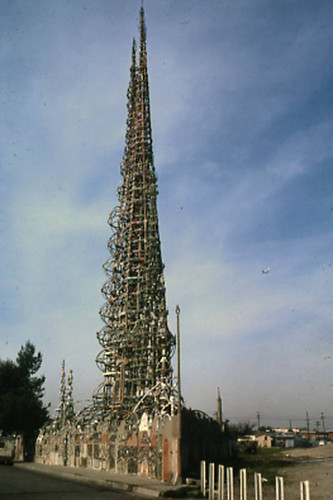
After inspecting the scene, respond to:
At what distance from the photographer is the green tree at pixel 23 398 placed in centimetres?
4053

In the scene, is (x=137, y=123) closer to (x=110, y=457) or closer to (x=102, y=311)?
(x=102, y=311)

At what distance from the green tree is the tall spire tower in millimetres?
6134

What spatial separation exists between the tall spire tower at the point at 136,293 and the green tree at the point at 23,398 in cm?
613

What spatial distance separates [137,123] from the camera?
55.0 m

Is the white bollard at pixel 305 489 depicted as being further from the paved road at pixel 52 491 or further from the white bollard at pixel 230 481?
the paved road at pixel 52 491

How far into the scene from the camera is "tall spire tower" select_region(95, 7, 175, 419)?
141 feet

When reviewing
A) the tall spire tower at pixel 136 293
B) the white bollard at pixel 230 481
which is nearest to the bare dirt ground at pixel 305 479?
the white bollard at pixel 230 481

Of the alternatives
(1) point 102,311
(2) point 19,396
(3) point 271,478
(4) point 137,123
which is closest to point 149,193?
(4) point 137,123

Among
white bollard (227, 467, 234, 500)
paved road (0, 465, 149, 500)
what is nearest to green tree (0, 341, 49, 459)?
paved road (0, 465, 149, 500)

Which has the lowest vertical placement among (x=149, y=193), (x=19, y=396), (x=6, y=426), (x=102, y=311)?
(x=6, y=426)

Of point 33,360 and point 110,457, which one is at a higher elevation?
point 33,360

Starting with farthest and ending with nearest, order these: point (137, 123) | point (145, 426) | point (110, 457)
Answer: point (137, 123) < point (110, 457) < point (145, 426)

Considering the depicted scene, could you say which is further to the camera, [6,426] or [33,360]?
[33,360]

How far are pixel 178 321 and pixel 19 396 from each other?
28020mm
